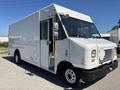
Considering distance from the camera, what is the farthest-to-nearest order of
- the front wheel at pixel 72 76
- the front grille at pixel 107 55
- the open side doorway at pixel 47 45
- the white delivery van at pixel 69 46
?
the open side doorway at pixel 47 45, the front grille at pixel 107 55, the front wheel at pixel 72 76, the white delivery van at pixel 69 46

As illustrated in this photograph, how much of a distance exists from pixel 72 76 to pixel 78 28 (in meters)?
1.92

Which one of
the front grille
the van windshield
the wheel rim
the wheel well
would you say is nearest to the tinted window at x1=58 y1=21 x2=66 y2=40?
the van windshield

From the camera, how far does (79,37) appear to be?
6.77 m

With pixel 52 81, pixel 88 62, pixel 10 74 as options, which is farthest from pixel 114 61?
pixel 10 74

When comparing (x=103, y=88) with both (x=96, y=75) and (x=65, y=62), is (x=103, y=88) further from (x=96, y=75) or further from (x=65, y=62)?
(x=65, y=62)

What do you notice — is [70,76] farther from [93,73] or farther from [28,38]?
[28,38]

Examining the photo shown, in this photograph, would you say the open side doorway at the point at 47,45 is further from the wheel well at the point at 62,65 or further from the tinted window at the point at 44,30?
the wheel well at the point at 62,65

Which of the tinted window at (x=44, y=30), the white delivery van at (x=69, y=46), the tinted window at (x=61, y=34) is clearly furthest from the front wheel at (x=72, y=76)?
the tinted window at (x=44, y=30)

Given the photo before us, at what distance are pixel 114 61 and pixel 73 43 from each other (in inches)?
94.2

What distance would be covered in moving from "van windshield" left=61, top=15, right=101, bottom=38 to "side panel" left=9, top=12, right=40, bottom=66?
1.99m

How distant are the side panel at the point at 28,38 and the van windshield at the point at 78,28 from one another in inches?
78.5

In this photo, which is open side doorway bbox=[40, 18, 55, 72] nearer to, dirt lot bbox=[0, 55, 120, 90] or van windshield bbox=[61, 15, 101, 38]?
dirt lot bbox=[0, 55, 120, 90]

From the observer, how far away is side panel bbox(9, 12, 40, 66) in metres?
8.66

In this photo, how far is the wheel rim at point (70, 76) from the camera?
20.8 feet
